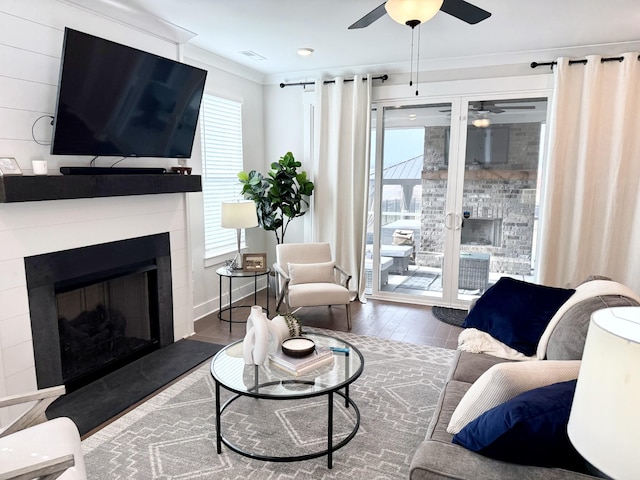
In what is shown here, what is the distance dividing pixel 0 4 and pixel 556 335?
143 inches

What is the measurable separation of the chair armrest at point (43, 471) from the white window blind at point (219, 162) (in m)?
3.25

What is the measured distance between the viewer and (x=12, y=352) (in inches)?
101

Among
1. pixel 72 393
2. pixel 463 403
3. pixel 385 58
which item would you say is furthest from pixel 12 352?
pixel 385 58

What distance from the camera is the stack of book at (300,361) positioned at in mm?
2379

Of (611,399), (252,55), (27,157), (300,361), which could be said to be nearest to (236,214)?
(252,55)

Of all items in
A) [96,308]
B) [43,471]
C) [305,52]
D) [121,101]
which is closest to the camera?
[43,471]

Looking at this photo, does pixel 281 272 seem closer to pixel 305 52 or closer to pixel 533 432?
pixel 305 52

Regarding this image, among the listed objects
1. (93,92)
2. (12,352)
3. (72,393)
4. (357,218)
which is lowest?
(72,393)

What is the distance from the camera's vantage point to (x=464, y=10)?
251 cm

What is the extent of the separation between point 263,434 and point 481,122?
12.6 feet

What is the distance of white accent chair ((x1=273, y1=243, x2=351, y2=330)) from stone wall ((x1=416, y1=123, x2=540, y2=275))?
4.33 feet

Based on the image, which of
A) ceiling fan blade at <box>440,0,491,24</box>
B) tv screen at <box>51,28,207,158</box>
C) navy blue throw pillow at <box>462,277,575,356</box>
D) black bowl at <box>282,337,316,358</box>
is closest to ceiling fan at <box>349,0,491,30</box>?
ceiling fan blade at <box>440,0,491,24</box>

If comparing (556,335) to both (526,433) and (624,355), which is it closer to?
(526,433)

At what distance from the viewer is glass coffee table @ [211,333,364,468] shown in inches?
86.4
